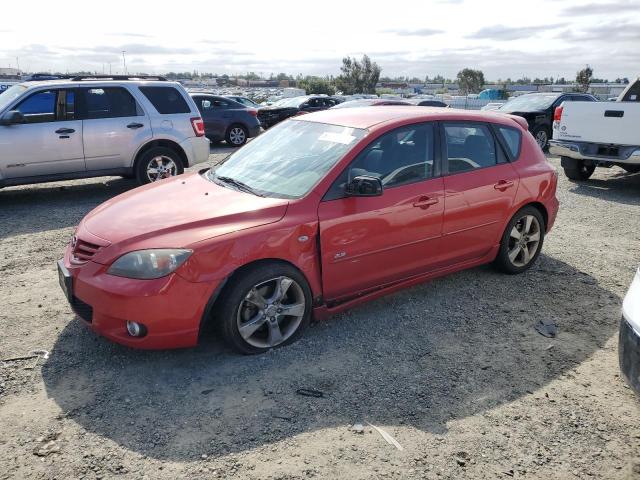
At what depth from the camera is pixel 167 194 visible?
4.32 metres

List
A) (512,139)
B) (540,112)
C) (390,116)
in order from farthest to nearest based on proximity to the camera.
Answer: (540,112) < (512,139) < (390,116)

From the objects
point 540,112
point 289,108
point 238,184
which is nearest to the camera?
point 238,184

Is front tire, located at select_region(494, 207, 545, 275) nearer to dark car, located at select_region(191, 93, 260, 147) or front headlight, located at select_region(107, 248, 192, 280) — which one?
front headlight, located at select_region(107, 248, 192, 280)

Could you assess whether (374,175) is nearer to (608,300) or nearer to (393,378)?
(393,378)

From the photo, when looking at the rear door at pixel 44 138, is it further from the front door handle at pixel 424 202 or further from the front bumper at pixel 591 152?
the front bumper at pixel 591 152

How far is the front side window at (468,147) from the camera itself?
4.66 metres

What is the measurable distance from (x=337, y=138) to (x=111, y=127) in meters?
5.28

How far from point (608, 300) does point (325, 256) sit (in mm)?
2769

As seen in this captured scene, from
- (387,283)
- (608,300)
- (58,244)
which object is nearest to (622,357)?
(387,283)

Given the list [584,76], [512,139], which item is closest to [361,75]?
[584,76]

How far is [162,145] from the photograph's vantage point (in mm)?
8836

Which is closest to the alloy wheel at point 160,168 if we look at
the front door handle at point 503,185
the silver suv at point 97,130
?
the silver suv at point 97,130

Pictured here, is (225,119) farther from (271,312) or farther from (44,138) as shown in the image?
(271,312)

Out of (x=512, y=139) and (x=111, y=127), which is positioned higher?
(x=111, y=127)
